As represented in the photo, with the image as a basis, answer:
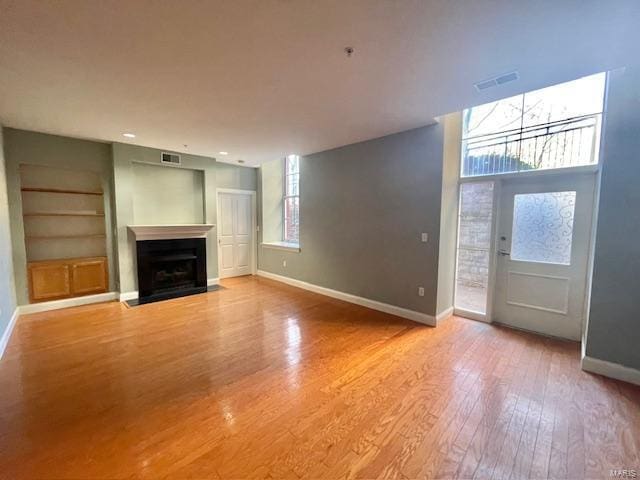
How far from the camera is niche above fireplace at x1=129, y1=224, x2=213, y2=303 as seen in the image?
461cm

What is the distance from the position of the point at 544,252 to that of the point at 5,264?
6.41 m

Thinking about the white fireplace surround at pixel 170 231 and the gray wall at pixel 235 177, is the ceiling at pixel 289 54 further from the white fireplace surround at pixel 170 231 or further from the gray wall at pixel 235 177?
the gray wall at pixel 235 177

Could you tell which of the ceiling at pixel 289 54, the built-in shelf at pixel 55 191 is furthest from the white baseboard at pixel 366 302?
the built-in shelf at pixel 55 191

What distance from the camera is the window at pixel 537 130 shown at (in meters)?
2.85

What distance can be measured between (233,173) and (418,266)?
14.8 feet

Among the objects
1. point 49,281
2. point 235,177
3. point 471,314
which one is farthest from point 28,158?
point 471,314

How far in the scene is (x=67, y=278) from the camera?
4.17 meters

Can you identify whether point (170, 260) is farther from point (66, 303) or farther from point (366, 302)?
point (366, 302)

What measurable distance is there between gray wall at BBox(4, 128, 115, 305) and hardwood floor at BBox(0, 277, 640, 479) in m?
1.12

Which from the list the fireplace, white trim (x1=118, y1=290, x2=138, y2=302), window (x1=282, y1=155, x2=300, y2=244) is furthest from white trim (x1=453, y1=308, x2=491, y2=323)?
white trim (x1=118, y1=290, x2=138, y2=302)

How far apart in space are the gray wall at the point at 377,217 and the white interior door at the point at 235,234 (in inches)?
70.8

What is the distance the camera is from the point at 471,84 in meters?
2.40

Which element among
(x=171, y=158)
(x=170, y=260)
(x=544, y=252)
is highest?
(x=171, y=158)

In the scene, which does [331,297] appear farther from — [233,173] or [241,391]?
[233,173]
